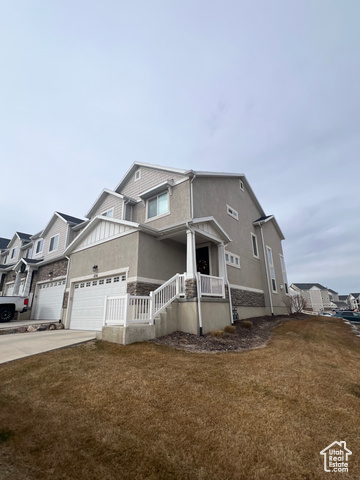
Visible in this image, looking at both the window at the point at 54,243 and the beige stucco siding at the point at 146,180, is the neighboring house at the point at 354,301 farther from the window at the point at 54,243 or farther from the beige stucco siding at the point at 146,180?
the window at the point at 54,243

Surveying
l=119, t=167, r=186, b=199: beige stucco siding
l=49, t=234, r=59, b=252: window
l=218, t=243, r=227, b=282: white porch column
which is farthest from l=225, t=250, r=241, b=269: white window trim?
l=49, t=234, r=59, b=252: window

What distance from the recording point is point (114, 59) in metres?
10.5

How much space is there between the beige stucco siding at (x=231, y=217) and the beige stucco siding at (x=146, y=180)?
1.78m

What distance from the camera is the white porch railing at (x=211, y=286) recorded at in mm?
9051

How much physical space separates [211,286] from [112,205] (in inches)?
346

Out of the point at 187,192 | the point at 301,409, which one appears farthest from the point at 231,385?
the point at 187,192

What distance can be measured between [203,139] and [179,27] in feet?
19.1

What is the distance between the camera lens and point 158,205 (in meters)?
12.4

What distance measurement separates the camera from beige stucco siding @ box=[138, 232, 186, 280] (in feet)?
31.4

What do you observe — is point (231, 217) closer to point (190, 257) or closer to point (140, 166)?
point (190, 257)

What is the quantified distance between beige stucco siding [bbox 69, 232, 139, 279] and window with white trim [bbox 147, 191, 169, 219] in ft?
9.03

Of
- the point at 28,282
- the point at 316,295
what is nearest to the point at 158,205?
the point at 28,282

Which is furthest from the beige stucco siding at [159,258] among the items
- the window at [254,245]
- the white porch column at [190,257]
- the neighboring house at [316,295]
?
the neighboring house at [316,295]

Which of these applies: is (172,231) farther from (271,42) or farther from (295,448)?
(271,42)
